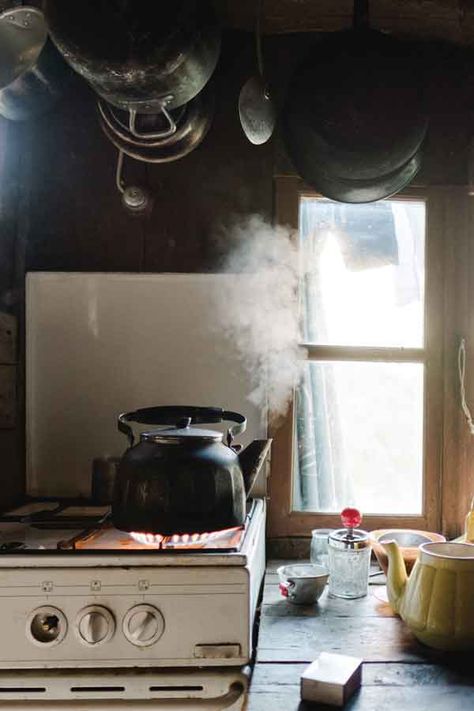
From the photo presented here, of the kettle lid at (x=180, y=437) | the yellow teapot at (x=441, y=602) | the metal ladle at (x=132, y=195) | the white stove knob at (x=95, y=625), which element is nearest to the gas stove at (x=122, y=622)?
the white stove knob at (x=95, y=625)

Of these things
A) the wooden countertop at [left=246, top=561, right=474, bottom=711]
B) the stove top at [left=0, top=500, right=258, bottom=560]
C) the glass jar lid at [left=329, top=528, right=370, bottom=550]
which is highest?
the stove top at [left=0, top=500, right=258, bottom=560]

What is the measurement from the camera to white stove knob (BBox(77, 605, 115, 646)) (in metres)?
1.04

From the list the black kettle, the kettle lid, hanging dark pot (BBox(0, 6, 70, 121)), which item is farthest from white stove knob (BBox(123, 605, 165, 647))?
hanging dark pot (BBox(0, 6, 70, 121))

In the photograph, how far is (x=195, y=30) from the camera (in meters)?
1.38

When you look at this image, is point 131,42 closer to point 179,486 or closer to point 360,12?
point 360,12

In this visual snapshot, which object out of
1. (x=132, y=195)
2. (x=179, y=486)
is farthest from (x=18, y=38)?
(x=179, y=486)

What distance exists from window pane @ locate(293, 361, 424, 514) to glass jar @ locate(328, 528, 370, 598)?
34cm

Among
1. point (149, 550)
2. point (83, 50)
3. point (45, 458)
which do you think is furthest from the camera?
point (45, 458)

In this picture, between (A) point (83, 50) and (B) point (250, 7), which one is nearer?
(A) point (83, 50)

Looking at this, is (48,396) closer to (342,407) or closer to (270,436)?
(270,436)

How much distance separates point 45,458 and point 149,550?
0.71 m

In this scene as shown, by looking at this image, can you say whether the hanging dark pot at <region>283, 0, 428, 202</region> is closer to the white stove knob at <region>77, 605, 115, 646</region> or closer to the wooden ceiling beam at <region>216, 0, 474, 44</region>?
the wooden ceiling beam at <region>216, 0, 474, 44</region>

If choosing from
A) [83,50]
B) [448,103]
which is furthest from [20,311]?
[448,103]

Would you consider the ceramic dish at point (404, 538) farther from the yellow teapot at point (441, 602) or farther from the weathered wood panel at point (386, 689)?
the weathered wood panel at point (386, 689)
